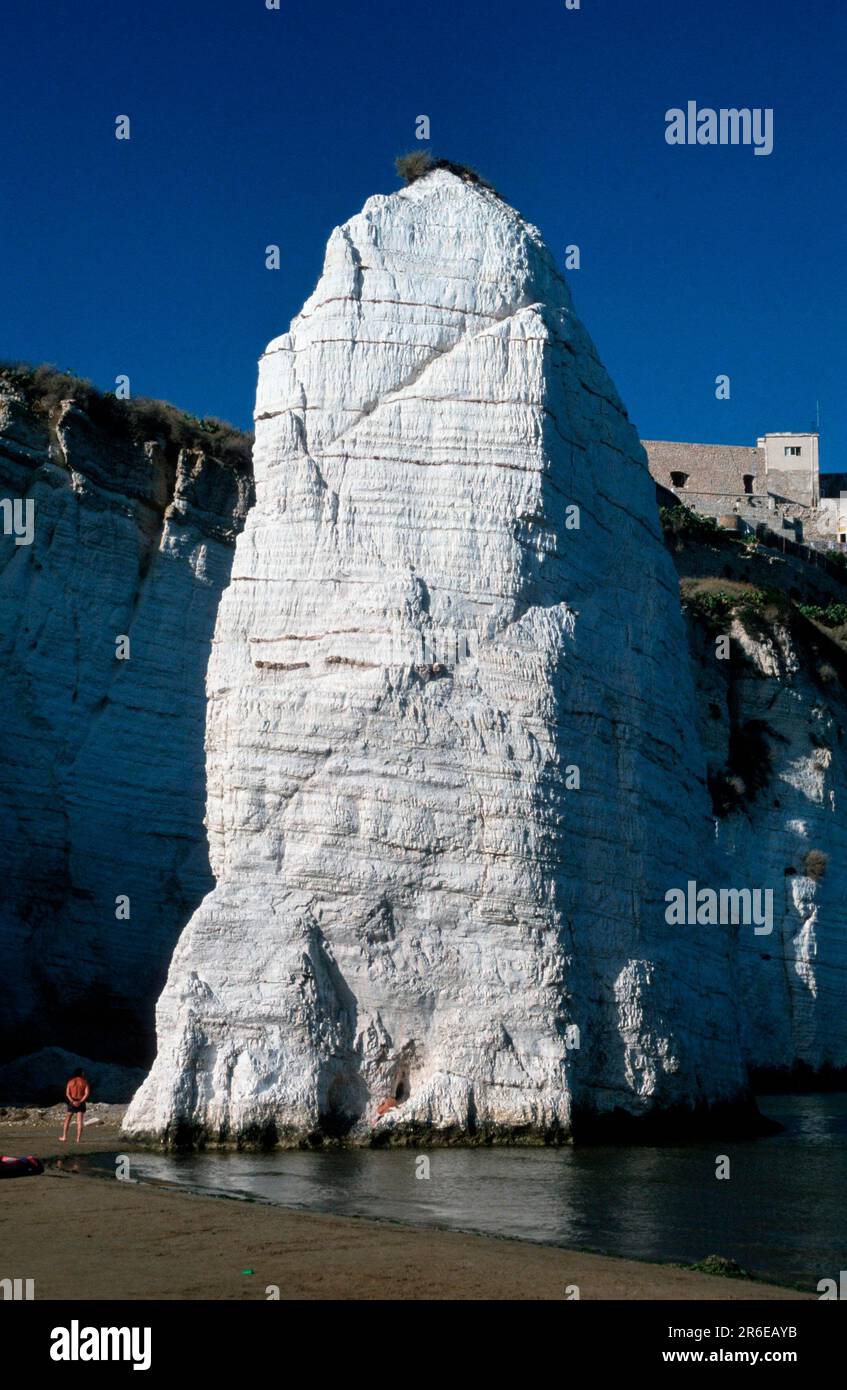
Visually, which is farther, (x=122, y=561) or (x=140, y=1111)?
(x=122, y=561)

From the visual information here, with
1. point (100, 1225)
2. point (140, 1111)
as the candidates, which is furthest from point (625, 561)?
point (100, 1225)

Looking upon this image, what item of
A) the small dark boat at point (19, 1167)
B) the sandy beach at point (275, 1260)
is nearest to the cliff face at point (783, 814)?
the small dark boat at point (19, 1167)

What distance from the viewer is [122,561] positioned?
27.0 metres

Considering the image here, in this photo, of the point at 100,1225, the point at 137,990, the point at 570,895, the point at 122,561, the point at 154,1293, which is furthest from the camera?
the point at 122,561

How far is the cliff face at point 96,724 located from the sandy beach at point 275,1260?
12958 mm

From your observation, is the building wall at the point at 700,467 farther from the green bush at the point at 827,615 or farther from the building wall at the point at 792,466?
the green bush at the point at 827,615

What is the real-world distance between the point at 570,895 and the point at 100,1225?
808cm

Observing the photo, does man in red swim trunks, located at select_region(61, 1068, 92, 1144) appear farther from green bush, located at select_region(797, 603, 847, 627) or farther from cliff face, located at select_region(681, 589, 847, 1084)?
green bush, located at select_region(797, 603, 847, 627)

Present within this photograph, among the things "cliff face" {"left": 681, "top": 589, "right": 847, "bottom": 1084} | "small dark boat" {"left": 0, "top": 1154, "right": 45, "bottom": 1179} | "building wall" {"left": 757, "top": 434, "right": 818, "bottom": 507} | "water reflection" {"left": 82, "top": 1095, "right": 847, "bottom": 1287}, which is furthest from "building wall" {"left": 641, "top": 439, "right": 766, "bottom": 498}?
"small dark boat" {"left": 0, "top": 1154, "right": 45, "bottom": 1179}

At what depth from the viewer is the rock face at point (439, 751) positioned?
1652 cm

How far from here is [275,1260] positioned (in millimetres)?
9305

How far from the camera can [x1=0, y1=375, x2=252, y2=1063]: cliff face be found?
969 inches

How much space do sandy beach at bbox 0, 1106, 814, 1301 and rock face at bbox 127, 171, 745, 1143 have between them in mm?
4779
